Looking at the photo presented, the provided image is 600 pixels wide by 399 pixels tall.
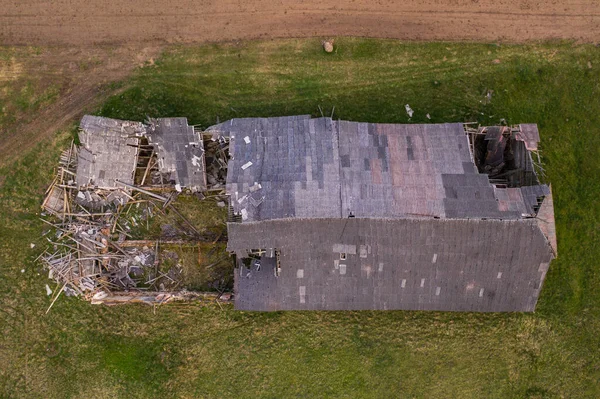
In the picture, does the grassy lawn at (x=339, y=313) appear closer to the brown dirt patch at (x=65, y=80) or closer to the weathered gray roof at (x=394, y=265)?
the brown dirt patch at (x=65, y=80)

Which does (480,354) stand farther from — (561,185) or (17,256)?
(17,256)

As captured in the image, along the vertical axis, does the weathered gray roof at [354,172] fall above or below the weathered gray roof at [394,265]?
above

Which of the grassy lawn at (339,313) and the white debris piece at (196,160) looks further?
the grassy lawn at (339,313)

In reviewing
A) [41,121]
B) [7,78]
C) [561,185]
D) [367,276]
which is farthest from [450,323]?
[7,78]

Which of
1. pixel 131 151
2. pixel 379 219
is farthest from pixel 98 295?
pixel 379 219

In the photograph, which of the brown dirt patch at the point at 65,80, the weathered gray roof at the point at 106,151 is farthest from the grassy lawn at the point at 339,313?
the weathered gray roof at the point at 106,151

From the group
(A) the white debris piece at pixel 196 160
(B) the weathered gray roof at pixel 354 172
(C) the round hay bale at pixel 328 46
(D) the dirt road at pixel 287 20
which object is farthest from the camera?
(D) the dirt road at pixel 287 20

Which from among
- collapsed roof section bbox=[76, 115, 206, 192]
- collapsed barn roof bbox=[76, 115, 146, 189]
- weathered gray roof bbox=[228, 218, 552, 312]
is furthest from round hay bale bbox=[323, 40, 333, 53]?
collapsed barn roof bbox=[76, 115, 146, 189]
